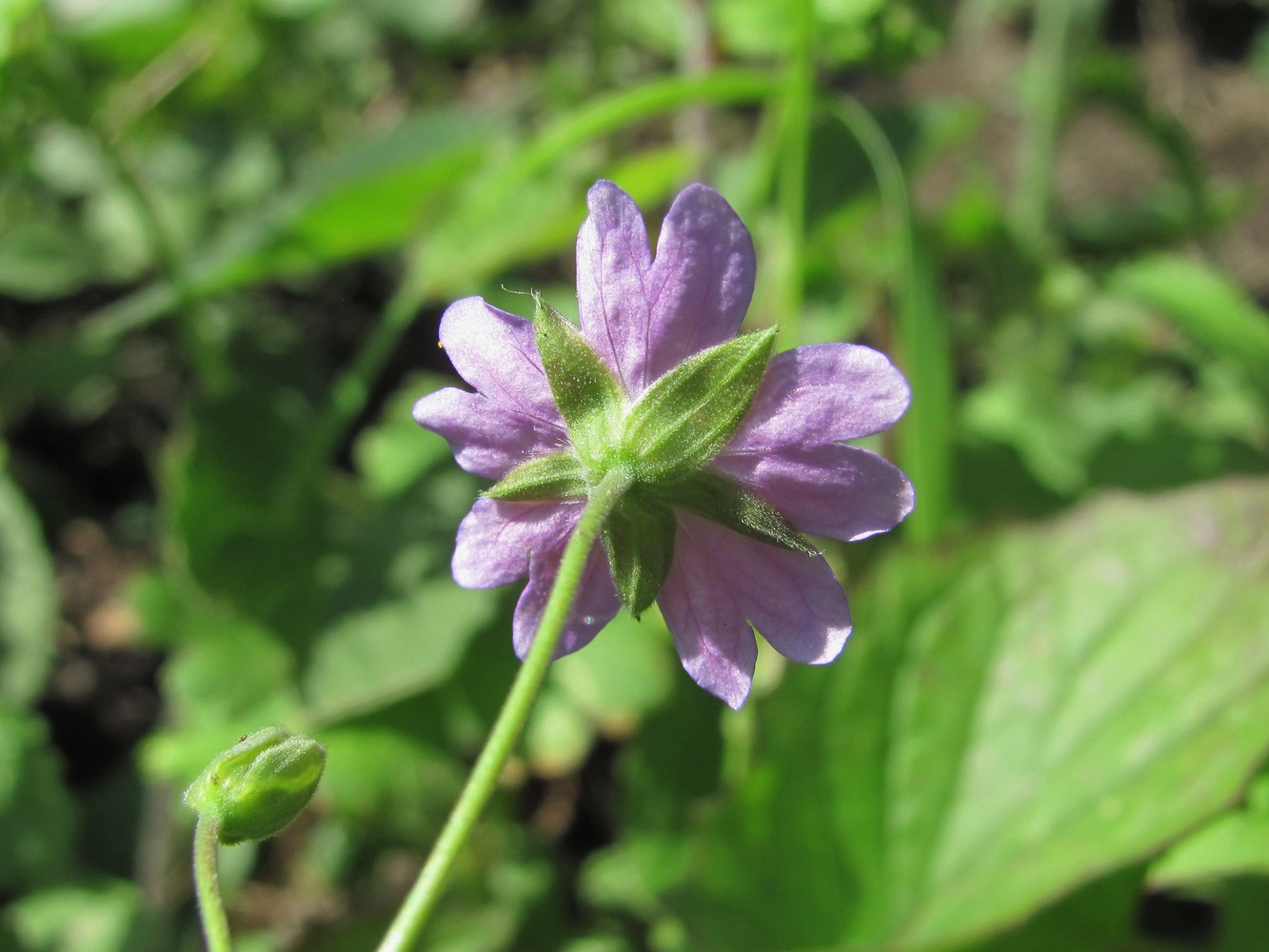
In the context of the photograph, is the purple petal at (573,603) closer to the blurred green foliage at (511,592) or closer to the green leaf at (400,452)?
the blurred green foliage at (511,592)

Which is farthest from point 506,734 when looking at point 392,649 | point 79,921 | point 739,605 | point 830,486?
point 79,921

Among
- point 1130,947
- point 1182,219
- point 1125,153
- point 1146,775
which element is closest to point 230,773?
point 1146,775

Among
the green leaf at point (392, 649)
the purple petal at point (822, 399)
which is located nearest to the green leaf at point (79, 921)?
the green leaf at point (392, 649)

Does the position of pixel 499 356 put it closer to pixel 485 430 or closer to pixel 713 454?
pixel 485 430

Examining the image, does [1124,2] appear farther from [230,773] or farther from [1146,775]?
[230,773]

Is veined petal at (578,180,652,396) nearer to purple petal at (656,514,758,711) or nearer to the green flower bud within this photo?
purple petal at (656,514,758,711)
